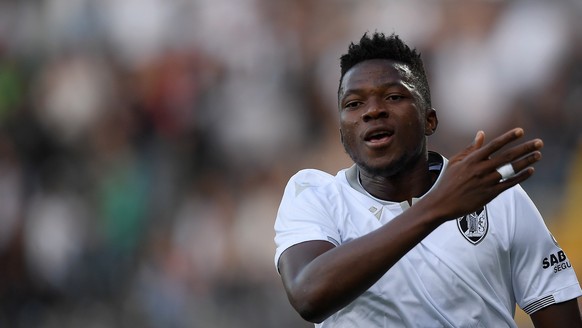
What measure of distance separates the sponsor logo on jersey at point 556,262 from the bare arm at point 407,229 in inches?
30.7

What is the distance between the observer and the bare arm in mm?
2857

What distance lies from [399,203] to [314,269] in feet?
2.17

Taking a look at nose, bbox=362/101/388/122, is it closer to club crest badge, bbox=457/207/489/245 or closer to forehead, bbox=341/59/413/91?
forehead, bbox=341/59/413/91

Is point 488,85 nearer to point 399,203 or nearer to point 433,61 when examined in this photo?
point 433,61

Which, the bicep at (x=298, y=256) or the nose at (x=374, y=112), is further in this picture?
the nose at (x=374, y=112)

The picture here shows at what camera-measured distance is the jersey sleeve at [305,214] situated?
344 centimetres

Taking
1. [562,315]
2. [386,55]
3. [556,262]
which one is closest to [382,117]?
[386,55]

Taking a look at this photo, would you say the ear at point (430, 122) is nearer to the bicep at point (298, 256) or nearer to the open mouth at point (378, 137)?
the open mouth at point (378, 137)

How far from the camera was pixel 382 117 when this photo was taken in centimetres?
355

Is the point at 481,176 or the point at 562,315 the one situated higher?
the point at 481,176

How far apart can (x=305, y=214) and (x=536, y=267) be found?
884 millimetres

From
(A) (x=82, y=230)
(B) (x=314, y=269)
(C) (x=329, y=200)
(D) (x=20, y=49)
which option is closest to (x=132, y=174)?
(A) (x=82, y=230)

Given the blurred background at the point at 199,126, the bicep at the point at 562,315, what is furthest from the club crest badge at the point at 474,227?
the blurred background at the point at 199,126

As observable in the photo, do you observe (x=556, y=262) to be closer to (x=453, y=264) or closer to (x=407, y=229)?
(x=453, y=264)
